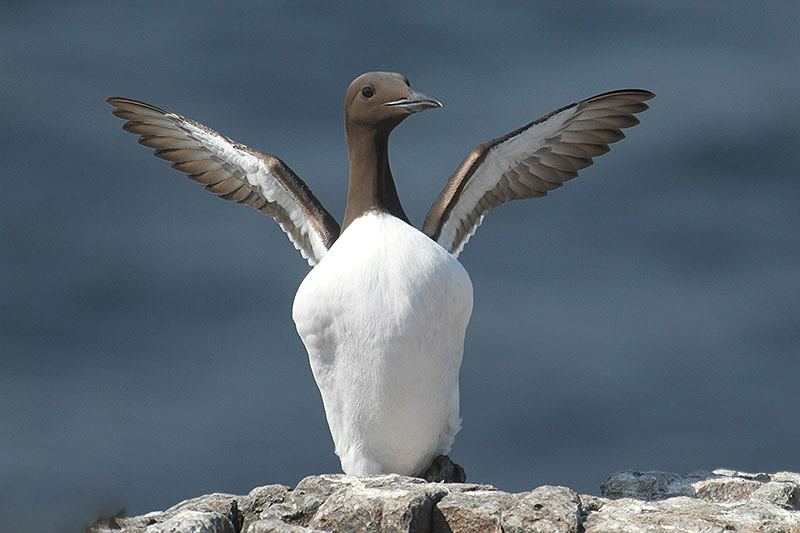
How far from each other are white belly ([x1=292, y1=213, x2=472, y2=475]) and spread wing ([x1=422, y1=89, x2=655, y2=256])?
1.41 m

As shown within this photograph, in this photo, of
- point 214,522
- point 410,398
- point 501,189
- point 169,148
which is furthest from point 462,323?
point 169,148

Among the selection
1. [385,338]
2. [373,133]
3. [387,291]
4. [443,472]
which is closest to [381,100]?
[373,133]

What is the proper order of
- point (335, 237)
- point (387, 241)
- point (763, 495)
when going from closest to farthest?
1. point (763, 495)
2. point (387, 241)
3. point (335, 237)

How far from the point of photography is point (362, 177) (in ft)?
27.1

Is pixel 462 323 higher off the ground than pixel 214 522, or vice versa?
pixel 462 323

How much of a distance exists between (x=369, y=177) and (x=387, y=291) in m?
1.05

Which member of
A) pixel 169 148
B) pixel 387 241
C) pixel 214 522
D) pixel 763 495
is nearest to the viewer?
pixel 214 522

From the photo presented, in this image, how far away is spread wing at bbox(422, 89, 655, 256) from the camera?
30.2 feet

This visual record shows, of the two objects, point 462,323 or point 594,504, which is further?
point 462,323

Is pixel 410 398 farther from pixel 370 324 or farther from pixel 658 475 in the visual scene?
pixel 658 475

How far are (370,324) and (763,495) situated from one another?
108 inches

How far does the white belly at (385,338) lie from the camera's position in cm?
757

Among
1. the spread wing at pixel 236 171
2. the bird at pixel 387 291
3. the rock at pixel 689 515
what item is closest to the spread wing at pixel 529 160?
the bird at pixel 387 291

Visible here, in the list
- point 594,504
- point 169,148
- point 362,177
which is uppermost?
point 169,148
